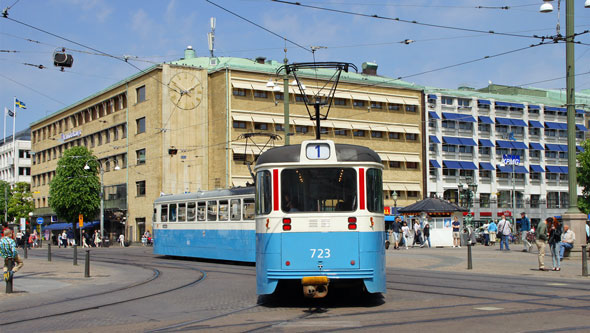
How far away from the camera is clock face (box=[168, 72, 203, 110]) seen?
63344 millimetres

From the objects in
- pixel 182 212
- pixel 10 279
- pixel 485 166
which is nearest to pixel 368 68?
pixel 485 166

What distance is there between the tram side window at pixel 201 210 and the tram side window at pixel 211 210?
11.6 inches

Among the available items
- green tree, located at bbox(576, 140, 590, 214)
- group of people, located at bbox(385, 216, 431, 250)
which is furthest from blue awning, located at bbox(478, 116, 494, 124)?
group of people, located at bbox(385, 216, 431, 250)

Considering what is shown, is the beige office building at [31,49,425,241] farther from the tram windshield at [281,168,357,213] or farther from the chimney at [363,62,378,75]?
the tram windshield at [281,168,357,213]

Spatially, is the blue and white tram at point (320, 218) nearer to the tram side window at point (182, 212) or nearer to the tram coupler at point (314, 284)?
the tram coupler at point (314, 284)

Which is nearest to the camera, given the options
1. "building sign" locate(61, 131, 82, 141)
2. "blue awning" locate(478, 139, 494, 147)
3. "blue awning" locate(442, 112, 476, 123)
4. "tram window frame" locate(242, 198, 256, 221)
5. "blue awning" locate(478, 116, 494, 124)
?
"tram window frame" locate(242, 198, 256, 221)

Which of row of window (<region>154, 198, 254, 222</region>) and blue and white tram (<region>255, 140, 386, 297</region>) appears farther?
row of window (<region>154, 198, 254, 222</region>)

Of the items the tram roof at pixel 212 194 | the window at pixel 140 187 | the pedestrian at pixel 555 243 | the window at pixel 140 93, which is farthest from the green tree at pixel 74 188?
the pedestrian at pixel 555 243

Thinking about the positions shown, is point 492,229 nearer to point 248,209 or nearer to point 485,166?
point 248,209

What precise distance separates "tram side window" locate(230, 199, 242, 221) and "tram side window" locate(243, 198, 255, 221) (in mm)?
369

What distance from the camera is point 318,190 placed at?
11805 millimetres

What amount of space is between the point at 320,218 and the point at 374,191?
43.0 inches

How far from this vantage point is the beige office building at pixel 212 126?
6303 centimetres

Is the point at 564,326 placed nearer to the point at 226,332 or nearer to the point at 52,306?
the point at 226,332
